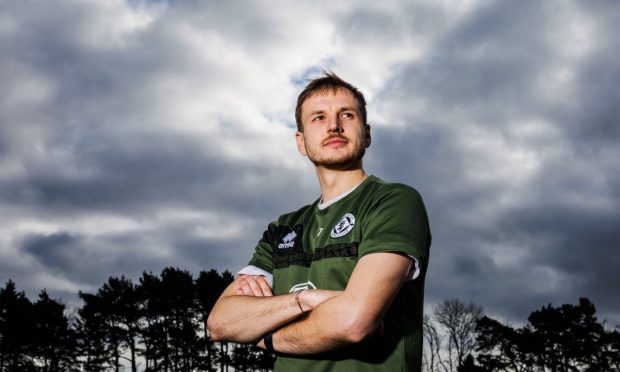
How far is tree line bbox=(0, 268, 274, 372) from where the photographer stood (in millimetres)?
54531

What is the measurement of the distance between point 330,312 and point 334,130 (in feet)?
4.52

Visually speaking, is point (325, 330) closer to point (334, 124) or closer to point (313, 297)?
point (313, 297)

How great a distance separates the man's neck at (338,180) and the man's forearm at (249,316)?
0.87 meters

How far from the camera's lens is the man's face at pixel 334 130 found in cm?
378

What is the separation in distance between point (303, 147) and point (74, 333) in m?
60.8

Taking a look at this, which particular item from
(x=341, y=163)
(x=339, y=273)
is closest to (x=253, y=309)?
(x=339, y=273)

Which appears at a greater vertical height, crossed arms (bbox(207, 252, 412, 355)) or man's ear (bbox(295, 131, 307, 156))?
man's ear (bbox(295, 131, 307, 156))

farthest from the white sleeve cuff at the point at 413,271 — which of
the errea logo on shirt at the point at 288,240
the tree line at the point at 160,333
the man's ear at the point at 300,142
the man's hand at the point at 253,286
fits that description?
the tree line at the point at 160,333

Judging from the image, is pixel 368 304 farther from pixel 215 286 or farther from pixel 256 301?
pixel 215 286

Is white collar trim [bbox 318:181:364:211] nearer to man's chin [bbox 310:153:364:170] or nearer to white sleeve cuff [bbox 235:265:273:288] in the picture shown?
man's chin [bbox 310:153:364:170]

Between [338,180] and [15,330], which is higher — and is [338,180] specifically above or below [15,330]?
below

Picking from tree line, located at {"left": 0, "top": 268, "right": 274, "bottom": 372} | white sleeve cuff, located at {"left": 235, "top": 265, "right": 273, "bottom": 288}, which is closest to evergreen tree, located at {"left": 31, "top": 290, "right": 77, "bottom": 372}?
tree line, located at {"left": 0, "top": 268, "right": 274, "bottom": 372}

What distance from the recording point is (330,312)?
295 cm

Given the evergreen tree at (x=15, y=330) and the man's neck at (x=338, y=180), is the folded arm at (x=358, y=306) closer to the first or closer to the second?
the man's neck at (x=338, y=180)
